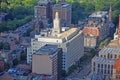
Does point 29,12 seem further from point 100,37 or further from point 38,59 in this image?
point 38,59

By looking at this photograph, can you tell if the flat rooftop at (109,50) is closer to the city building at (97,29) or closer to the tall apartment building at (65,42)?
the tall apartment building at (65,42)

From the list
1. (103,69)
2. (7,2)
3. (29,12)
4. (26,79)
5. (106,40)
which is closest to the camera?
(26,79)

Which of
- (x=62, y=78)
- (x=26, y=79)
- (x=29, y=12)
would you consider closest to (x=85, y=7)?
(x=29, y=12)

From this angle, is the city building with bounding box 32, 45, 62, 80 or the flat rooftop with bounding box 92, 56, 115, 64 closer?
the city building with bounding box 32, 45, 62, 80

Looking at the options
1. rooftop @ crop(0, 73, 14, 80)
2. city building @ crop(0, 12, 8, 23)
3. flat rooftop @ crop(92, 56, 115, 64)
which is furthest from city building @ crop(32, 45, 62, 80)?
city building @ crop(0, 12, 8, 23)

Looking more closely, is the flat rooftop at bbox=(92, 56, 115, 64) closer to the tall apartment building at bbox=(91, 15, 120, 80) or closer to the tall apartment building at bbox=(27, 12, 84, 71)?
the tall apartment building at bbox=(91, 15, 120, 80)

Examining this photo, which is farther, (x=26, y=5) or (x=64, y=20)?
(x=26, y=5)

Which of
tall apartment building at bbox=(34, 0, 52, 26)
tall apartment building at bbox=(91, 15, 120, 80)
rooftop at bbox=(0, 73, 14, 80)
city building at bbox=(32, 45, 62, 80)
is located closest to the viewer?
rooftop at bbox=(0, 73, 14, 80)

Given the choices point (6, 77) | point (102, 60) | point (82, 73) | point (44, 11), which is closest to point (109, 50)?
point (102, 60)
